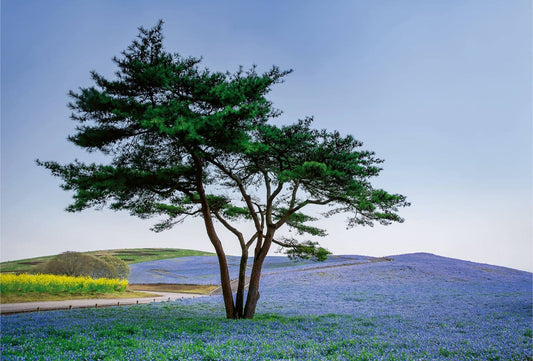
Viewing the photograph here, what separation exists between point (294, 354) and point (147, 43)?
1069 centimetres


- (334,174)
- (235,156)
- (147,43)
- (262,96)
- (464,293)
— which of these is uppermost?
(147,43)

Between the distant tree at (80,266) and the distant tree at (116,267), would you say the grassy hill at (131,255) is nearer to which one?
the distant tree at (116,267)

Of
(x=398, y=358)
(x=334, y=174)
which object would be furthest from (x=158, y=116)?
(x=398, y=358)

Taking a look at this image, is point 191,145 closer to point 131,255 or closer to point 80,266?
point 80,266

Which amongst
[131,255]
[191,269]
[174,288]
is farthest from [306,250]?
[131,255]

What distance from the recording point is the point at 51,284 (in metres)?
23.6

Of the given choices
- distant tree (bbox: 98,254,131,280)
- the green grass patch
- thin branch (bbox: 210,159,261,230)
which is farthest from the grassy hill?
thin branch (bbox: 210,159,261,230)

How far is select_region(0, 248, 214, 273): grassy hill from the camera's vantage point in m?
49.8

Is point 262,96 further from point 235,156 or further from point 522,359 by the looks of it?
point 522,359

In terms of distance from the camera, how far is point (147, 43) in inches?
461

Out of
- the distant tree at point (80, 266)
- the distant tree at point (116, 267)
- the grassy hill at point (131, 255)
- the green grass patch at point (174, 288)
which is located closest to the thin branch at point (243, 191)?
the green grass patch at point (174, 288)

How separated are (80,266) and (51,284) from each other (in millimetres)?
4868

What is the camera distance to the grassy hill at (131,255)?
163 feet

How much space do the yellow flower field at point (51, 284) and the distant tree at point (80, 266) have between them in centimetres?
263
